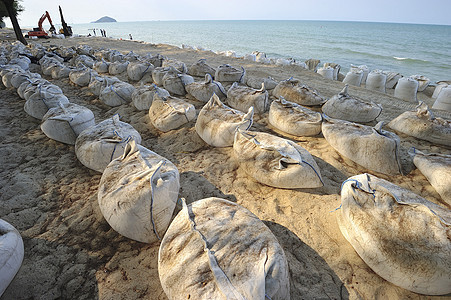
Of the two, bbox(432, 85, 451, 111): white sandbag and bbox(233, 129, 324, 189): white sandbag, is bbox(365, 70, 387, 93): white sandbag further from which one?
bbox(233, 129, 324, 189): white sandbag

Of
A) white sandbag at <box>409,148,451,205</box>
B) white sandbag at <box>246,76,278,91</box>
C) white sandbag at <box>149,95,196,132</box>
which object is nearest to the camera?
white sandbag at <box>409,148,451,205</box>

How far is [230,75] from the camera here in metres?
6.23

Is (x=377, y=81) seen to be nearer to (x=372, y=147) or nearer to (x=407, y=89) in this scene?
(x=407, y=89)

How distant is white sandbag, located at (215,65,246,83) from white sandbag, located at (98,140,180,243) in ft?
14.8

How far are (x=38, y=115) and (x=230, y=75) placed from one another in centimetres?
462

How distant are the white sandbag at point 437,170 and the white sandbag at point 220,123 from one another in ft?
7.52

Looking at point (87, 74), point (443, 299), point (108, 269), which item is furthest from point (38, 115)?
point (443, 299)

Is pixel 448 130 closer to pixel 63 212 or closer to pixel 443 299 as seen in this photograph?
pixel 443 299

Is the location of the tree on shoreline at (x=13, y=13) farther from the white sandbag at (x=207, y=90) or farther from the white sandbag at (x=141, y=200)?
the white sandbag at (x=141, y=200)

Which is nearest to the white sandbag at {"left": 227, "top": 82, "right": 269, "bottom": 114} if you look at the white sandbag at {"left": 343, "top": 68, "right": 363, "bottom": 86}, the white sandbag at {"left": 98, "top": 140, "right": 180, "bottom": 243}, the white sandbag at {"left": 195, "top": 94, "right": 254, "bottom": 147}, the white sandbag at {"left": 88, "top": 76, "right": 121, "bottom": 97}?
the white sandbag at {"left": 195, "top": 94, "right": 254, "bottom": 147}

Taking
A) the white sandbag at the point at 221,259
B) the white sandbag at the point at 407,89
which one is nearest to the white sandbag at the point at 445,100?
the white sandbag at the point at 407,89

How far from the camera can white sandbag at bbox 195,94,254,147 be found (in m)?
3.37

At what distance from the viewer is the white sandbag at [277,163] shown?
99.0 inches

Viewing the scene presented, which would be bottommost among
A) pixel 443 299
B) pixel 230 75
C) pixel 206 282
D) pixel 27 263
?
pixel 27 263
